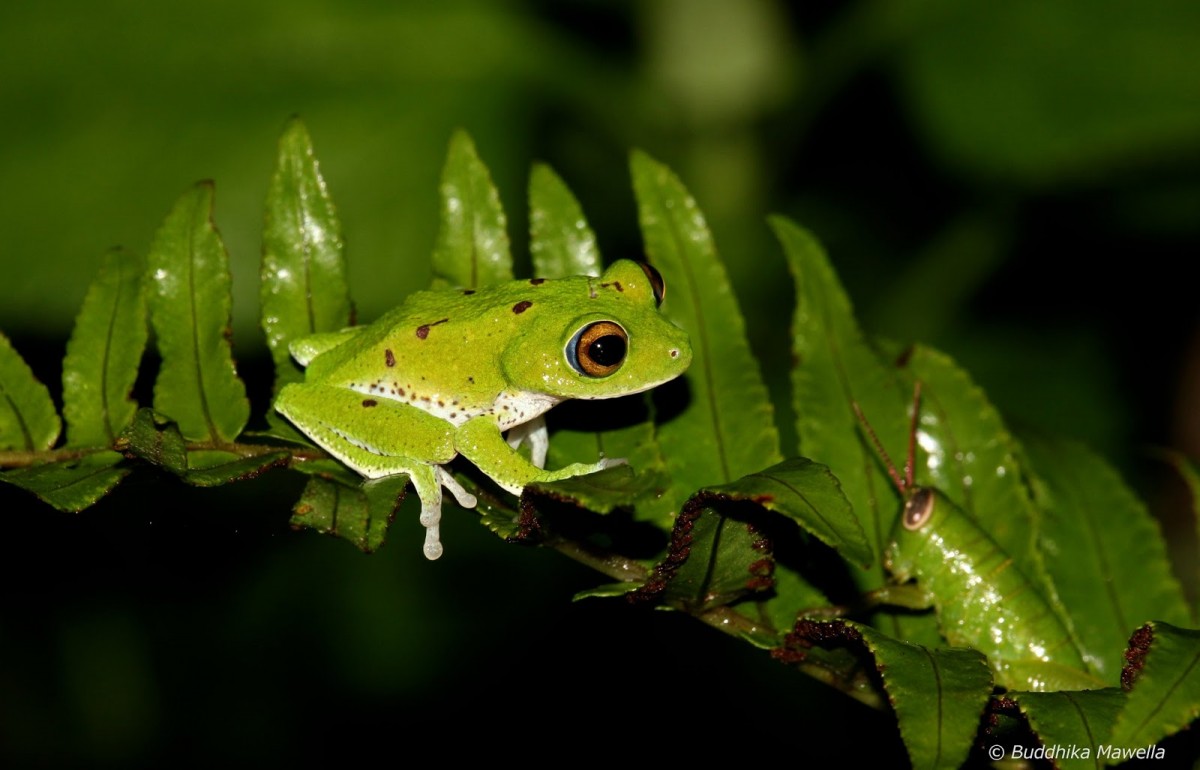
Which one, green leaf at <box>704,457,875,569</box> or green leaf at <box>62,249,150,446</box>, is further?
green leaf at <box>62,249,150,446</box>

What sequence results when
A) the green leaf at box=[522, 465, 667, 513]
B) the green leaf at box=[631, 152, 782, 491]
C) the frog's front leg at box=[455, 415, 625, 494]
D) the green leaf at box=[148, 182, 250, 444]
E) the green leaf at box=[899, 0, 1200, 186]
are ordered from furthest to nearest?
the green leaf at box=[899, 0, 1200, 186]
the green leaf at box=[631, 152, 782, 491]
the green leaf at box=[148, 182, 250, 444]
the frog's front leg at box=[455, 415, 625, 494]
the green leaf at box=[522, 465, 667, 513]

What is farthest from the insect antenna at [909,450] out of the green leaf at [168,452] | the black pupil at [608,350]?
the green leaf at [168,452]

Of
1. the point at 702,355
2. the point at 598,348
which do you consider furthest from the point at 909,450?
the point at 598,348

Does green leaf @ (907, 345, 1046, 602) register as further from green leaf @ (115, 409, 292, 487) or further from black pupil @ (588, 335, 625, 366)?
green leaf @ (115, 409, 292, 487)

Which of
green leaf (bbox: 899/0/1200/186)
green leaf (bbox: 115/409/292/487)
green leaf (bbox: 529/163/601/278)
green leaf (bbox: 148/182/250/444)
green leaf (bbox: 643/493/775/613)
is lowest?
green leaf (bbox: 643/493/775/613)

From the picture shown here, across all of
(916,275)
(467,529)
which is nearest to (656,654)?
(467,529)

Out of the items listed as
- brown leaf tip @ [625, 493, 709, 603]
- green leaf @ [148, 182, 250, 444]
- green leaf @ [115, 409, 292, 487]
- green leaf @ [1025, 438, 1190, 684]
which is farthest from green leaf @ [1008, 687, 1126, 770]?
green leaf @ [148, 182, 250, 444]

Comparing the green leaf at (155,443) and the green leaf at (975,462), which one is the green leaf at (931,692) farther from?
the green leaf at (155,443)

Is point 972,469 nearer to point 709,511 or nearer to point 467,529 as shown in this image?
point 709,511
